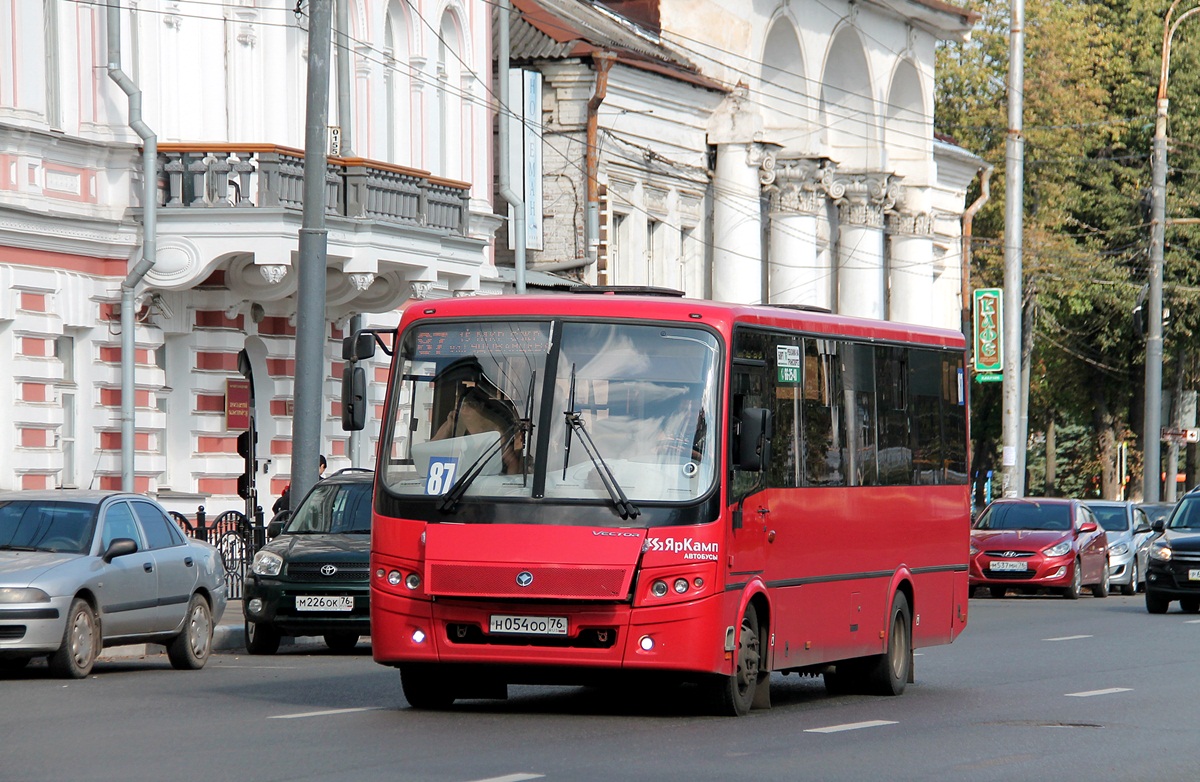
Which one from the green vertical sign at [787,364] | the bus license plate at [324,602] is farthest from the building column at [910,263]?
the green vertical sign at [787,364]

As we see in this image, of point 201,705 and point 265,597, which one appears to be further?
point 265,597

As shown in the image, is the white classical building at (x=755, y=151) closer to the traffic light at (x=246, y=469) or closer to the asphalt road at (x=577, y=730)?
the traffic light at (x=246, y=469)

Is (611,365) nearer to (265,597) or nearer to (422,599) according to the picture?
(422,599)

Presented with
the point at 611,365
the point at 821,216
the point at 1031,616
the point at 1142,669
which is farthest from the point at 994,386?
the point at 611,365

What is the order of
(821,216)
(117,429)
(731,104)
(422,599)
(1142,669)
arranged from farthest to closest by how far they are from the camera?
(821,216) < (731,104) < (117,429) < (1142,669) < (422,599)

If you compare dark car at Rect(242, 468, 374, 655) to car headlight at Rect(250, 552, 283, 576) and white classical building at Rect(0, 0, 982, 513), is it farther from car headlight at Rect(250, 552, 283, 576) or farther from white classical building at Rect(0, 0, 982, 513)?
white classical building at Rect(0, 0, 982, 513)

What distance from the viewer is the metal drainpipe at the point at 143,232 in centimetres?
2702

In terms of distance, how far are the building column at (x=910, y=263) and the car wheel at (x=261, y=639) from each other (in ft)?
127

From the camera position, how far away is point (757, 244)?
49.2 metres

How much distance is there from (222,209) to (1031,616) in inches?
448

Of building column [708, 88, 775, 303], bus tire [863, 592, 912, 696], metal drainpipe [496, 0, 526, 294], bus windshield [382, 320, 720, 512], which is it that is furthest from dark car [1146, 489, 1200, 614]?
building column [708, 88, 775, 303]

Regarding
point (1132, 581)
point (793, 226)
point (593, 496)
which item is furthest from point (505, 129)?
point (593, 496)

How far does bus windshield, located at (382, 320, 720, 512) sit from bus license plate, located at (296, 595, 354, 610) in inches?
236

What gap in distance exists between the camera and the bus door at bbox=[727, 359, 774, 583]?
13961mm
